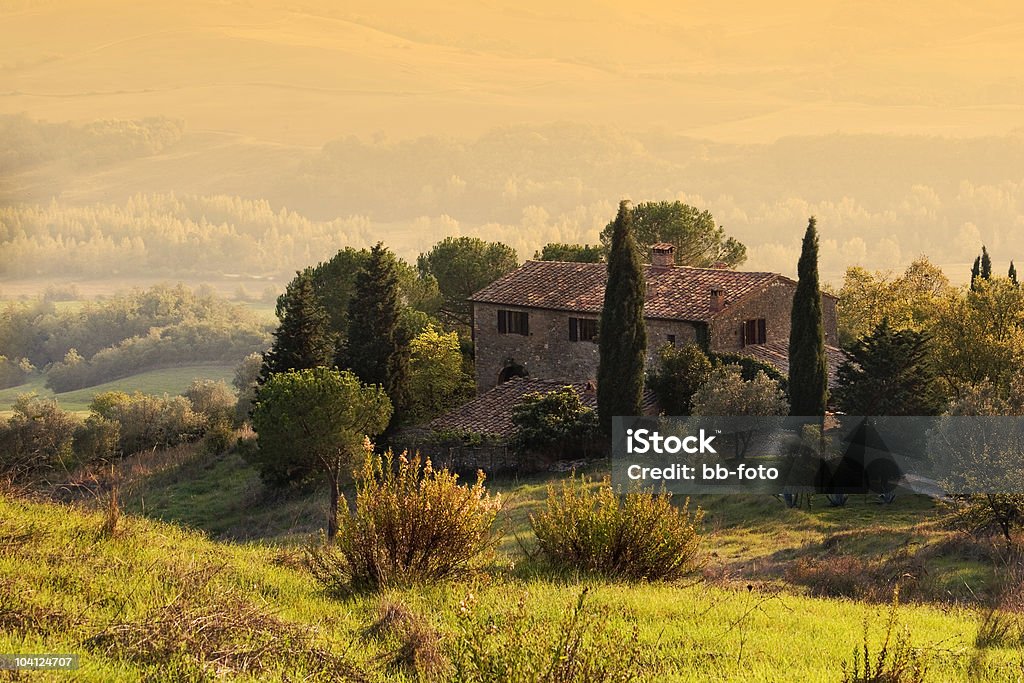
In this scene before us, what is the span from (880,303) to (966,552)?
34467 mm

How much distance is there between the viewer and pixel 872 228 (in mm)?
164375

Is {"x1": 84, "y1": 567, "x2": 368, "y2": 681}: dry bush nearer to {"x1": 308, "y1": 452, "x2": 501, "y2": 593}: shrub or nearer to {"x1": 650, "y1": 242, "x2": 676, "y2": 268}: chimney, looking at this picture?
{"x1": 308, "y1": 452, "x2": 501, "y2": 593}: shrub

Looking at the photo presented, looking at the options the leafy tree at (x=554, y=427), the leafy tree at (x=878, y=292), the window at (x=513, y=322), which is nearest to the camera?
the leafy tree at (x=554, y=427)

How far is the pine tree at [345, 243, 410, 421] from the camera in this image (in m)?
41.2

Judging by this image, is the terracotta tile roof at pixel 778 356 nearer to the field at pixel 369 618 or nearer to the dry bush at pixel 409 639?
the field at pixel 369 618

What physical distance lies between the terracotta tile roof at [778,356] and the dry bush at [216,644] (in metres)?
32.0

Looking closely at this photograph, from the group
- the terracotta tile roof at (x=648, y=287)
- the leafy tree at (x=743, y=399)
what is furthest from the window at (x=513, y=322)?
the leafy tree at (x=743, y=399)

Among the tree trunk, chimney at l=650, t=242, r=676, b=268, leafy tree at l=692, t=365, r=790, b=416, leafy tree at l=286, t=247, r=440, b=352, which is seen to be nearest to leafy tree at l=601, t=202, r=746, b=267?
leafy tree at l=286, t=247, r=440, b=352

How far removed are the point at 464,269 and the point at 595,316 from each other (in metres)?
17.4

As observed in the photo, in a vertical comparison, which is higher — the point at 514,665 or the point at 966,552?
the point at 514,665

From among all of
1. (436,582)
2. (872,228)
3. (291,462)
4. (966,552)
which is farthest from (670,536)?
(872,228)

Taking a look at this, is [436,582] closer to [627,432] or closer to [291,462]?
[291,462]

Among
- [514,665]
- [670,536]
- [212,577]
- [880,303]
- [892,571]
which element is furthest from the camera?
[880,303]

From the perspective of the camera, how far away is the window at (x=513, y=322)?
4628 cm
